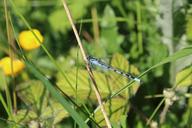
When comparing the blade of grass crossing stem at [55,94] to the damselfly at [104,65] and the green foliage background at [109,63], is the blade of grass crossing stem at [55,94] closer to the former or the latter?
the green foliage background at [109,63]

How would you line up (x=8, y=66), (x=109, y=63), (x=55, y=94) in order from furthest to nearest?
(x=8, y=66), (x=109, y=63), (x=55, y=94)

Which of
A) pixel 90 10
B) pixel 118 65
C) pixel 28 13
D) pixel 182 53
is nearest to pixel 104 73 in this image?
pixel 118 65

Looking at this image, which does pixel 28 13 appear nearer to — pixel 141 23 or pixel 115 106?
pixel 141 23

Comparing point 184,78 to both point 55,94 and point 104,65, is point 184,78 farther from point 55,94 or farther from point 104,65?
point 55,94

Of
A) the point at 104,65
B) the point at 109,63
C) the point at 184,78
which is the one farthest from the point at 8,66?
the point at 184,78

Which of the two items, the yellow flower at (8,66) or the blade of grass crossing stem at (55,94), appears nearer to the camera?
the blade of grass crossing stem at (55,94)

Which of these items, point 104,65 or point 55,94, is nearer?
point 55,94

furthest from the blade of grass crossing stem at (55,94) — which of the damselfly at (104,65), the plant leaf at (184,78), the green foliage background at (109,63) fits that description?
the plant leaf at (184,78)

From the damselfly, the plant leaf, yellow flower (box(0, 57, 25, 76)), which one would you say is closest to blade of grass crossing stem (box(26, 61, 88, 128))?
the damselfly

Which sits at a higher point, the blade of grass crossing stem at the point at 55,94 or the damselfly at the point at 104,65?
the blade of grass crossing stem at the point at 55,94
